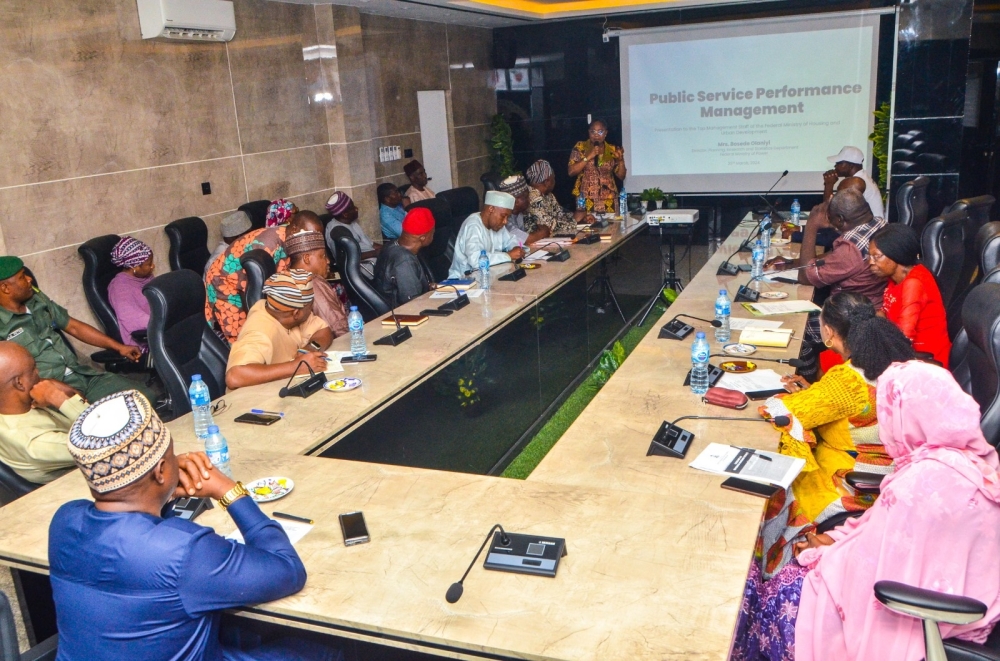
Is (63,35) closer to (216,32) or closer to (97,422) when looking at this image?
(216,32)

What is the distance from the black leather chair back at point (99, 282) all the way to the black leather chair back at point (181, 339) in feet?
4.06

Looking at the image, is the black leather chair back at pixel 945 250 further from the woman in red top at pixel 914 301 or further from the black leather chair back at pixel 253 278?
the black leather chair back at pixel 253 278

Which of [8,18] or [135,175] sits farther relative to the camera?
[135,175]

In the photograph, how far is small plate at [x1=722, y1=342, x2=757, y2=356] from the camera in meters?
3.42

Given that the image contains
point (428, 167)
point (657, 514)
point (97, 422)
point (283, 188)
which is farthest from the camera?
point (428, 167)

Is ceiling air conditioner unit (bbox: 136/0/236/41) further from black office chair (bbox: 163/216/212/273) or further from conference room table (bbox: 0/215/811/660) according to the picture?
conference room table (bbox: 0/215/811/660)

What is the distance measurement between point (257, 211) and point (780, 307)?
3.94m

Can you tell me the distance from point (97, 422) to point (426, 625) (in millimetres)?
793

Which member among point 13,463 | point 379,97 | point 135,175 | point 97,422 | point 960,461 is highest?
point 379,97

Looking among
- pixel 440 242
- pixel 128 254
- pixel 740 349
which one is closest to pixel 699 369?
pixel 740 349

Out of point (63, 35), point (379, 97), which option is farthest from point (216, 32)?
point (379, 97)

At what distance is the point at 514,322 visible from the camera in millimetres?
4309

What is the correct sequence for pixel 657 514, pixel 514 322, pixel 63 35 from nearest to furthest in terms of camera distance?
pixel 657 514
pixel 514 322
pixel 63 35

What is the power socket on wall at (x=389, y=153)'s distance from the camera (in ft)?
25.6
